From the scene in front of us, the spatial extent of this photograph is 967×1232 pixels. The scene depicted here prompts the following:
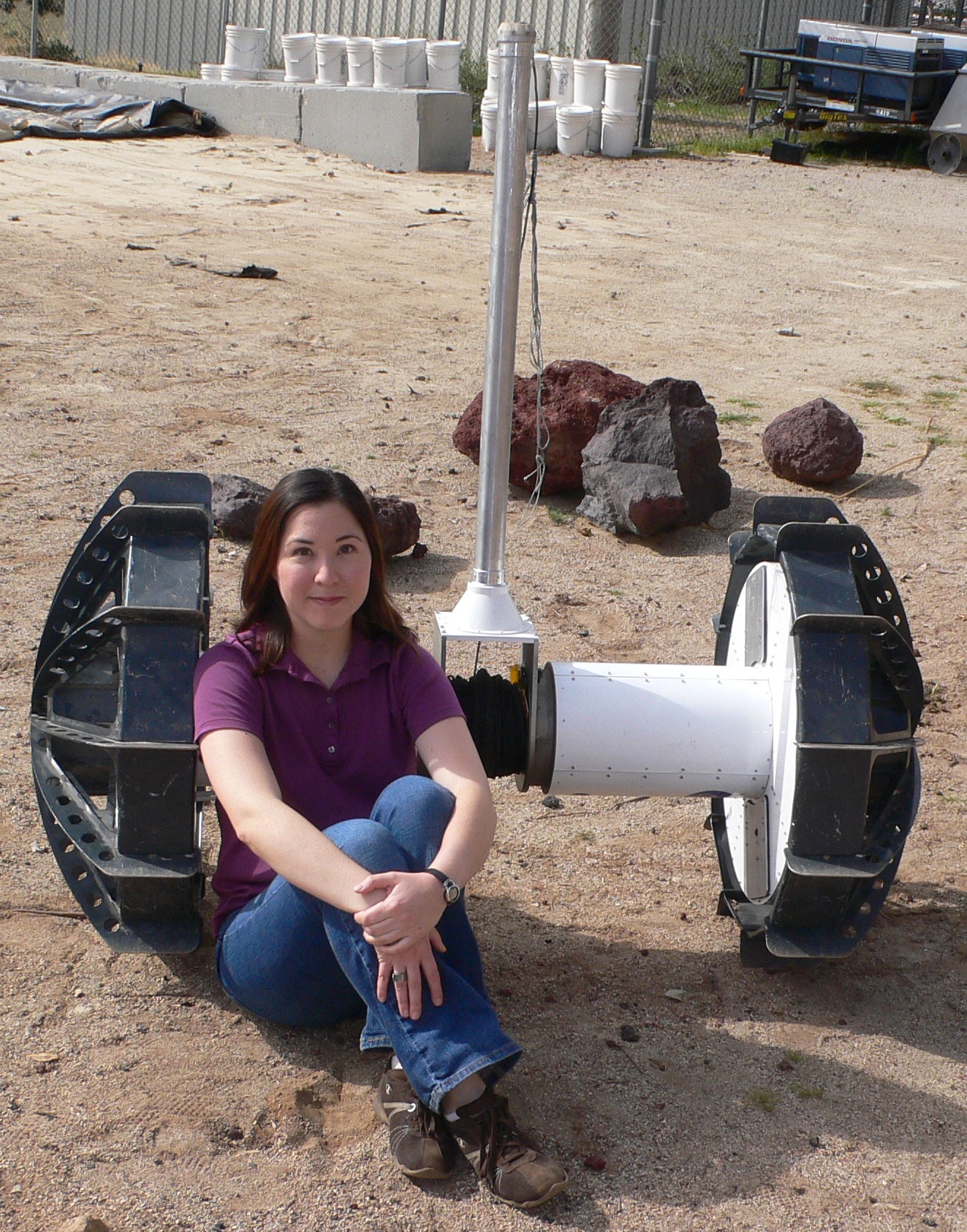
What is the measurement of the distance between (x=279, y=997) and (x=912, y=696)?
1294mm

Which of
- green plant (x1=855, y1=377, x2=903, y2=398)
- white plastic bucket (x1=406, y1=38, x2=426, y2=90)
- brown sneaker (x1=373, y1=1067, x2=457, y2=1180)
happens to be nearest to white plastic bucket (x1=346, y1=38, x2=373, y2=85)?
white plastic bucket (x1=406, y1=38, x2=426, y2=90)

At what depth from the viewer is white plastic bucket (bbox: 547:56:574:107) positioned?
15.6 m

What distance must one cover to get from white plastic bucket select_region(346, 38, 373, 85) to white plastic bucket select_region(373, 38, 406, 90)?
112mm

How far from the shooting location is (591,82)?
15.3 m

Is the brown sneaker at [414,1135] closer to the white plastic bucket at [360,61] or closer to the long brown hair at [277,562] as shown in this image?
the long brown hair at [277,562]

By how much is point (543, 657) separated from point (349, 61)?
41.2 feet

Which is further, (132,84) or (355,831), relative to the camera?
(132,84)

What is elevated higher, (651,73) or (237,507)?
(651,73)

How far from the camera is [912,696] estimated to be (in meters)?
2.59

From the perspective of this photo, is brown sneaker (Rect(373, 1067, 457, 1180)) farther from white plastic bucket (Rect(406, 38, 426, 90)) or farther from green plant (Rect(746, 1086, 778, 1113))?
white plastic bucket (Rect(406, 38, 426, 90))

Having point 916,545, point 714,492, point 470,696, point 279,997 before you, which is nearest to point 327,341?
point 714,492

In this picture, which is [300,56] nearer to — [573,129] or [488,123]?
[488,123]

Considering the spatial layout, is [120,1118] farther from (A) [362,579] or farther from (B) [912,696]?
(B) [912,696]

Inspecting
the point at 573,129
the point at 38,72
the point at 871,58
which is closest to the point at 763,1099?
the point at 573,129
